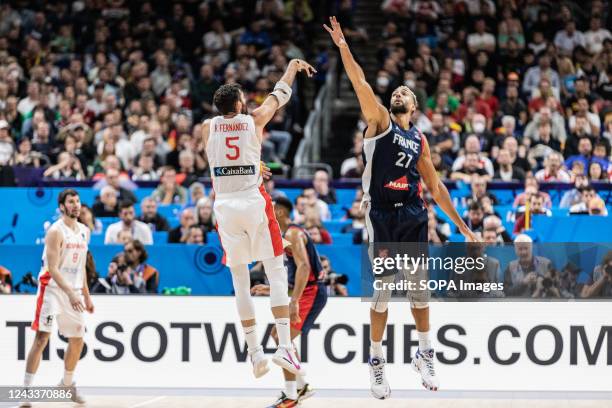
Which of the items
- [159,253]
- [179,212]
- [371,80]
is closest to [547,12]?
[371,80]

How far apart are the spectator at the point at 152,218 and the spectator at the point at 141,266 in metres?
1.93

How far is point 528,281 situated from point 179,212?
5.74m

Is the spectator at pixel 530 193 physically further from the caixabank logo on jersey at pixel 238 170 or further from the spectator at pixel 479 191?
the caixabank logo on jersey at pixel 238 170

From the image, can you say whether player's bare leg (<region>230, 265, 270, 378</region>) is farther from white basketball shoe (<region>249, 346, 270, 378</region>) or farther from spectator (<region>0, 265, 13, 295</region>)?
spectator (<region>0, 265, 13, 295</region>)

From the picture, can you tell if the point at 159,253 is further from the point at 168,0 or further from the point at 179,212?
the point at 168,0

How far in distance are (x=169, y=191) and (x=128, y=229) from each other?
171cm

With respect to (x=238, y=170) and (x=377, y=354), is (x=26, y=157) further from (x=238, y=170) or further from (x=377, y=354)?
(x=377, y=354)

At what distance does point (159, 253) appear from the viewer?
13.7 meters

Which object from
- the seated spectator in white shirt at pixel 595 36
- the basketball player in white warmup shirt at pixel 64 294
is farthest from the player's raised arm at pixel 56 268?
the seated spectator in white shirt at pixel 595 36

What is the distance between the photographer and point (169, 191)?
16.3m

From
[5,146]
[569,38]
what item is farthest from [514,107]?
[5,146]

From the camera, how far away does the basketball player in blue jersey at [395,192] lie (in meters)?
9.41

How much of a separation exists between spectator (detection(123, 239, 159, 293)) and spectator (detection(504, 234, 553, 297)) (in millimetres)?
4078

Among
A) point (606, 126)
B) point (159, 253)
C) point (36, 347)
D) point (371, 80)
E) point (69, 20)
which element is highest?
point (69, 20)
